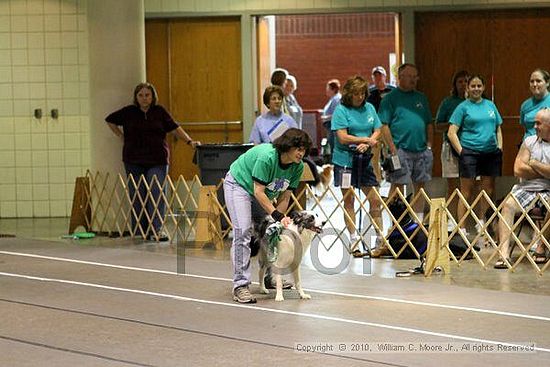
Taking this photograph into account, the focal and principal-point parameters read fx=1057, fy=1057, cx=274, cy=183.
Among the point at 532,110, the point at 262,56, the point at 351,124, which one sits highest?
the point at 262,56

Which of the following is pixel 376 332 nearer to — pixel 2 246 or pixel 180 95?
pixel 2 246

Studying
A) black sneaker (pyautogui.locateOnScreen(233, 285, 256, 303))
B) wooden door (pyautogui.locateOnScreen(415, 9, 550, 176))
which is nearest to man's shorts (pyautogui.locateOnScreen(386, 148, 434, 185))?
black sneaker (pyautogui.locateOnScreen(233, 285, 256, 303))

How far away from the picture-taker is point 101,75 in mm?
10828

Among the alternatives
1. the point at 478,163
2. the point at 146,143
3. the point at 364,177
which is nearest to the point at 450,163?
Answer: the point at 478,163

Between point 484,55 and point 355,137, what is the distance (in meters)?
4.65

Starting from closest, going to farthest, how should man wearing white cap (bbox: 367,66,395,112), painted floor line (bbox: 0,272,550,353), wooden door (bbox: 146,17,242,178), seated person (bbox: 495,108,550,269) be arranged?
painted floor line (bbox: 0,272,550,353), seated person (bbox: 495,108,550,269), man wearing white cap (bbox: 367,66,395,112), wooden door (bbox: 146,17,242,178)

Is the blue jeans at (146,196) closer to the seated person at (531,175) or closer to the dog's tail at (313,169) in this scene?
the dog's tail at (313,169)

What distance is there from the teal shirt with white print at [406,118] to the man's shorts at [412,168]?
56 millimetres

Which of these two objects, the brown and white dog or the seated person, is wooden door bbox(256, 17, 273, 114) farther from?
the brown and white dog

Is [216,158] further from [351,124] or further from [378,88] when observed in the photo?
[378,88]

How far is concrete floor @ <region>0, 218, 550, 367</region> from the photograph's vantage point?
5.40 m

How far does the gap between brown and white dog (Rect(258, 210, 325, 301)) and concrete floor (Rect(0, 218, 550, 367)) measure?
0.73 feet

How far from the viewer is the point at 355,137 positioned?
9055 millimetres

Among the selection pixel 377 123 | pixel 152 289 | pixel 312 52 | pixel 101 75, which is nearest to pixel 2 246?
pixel 101 75
